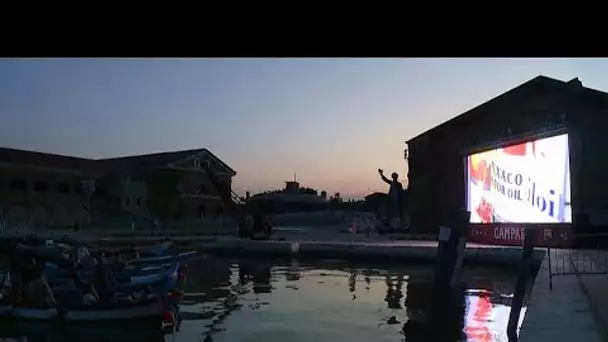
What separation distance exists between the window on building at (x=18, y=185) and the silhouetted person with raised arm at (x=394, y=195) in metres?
16.8

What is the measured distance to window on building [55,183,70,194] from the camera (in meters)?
35.5

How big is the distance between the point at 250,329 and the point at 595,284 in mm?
4581

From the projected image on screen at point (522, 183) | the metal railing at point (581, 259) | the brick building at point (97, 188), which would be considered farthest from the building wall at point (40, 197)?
the metal railing at point (581, 259)

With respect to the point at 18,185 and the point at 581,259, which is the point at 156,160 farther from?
the point at 581,259

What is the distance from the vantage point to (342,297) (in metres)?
13.8

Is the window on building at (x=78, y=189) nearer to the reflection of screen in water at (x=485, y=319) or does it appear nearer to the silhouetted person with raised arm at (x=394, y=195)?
the silhouetted person with raised arm at (x=394, y=195)

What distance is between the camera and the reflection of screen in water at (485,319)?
372 inches

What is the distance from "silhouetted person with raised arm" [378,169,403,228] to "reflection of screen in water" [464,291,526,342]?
600 inches

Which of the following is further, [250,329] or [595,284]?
[250,329]

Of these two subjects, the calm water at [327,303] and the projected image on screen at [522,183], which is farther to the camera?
the projected image on screen at [522,183]

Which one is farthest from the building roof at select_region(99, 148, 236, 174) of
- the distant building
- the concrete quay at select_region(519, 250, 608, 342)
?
the concrete quay at select_region(519, 250, 608, 342)
